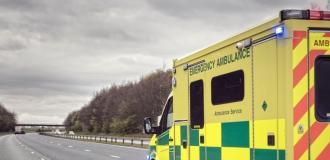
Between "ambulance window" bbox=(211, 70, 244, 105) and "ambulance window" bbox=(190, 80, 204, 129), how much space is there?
1.48 ft

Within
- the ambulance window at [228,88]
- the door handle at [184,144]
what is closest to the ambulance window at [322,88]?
the ambulance window at [228,88]

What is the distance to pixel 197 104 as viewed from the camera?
28.2ft

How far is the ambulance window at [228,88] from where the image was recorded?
7.23 meters

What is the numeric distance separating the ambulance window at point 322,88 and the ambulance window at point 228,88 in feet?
3.71

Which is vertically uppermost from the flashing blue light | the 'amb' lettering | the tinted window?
the flashing blue light

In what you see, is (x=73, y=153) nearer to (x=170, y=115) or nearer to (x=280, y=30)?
(x=170, y=115)

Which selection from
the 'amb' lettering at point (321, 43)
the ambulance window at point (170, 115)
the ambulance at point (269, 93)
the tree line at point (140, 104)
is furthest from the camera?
the tree line at point (140, 104)

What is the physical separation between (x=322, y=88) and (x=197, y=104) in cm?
262

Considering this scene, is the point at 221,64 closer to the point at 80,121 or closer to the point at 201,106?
the point at 201,106

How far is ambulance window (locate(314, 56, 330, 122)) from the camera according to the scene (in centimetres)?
630

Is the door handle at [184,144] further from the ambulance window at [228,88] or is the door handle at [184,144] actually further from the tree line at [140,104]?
the tree line at [140,104]

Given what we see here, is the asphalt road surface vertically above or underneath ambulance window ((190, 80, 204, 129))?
underneath

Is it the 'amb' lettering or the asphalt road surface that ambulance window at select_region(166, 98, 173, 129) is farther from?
the asphalt road surface

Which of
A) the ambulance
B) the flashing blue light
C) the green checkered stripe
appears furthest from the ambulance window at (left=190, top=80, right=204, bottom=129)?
the flashing blue light
